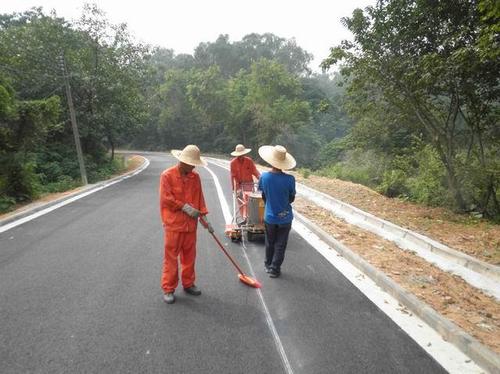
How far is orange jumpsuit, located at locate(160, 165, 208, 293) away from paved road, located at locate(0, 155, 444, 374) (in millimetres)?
343

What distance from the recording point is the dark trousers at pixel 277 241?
17.7 ft

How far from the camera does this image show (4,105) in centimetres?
1036

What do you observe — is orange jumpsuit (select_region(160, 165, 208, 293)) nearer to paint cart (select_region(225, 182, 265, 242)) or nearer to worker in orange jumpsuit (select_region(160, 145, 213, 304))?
worker in orange jumpsuit (select_region(160, 145, 213, 304))

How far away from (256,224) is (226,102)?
146 ft

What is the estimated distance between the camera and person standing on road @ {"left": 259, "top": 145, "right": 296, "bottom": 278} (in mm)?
5340

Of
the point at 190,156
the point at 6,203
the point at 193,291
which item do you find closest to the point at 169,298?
the point at 193,291

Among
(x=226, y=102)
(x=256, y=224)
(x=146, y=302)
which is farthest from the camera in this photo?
(x=226, y=102)

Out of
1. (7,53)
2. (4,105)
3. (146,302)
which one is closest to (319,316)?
(146,302)

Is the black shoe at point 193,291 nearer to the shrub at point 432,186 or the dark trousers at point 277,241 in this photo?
the dark trousers at point 277,241

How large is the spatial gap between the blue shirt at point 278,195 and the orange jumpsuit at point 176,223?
1.13 meters

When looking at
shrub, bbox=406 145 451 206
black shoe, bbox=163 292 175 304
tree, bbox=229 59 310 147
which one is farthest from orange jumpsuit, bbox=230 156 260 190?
tree, bbox=229 59 310 147

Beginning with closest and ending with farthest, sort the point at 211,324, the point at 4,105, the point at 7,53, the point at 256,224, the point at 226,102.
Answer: the point at 211,324
the point at 256,224
the point at 4,105
the point at 7,53
the point at 226,102

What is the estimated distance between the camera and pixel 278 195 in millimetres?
5340

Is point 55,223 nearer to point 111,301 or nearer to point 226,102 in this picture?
point 111,301
